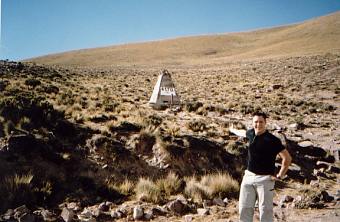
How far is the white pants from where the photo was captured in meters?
5.17

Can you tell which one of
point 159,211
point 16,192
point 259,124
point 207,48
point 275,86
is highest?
point 207,48

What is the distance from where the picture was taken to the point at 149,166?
9797mm

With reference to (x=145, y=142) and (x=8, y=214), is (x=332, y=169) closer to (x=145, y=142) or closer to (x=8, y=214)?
(x=145, y=142)

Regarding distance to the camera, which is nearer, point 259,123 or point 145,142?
point 259,123

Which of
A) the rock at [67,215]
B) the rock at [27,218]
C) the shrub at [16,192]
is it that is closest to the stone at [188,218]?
the rock at [67,215]

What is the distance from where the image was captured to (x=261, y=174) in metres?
5.27

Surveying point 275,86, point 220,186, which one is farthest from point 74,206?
point 275,86

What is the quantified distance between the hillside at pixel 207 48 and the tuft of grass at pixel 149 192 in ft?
228

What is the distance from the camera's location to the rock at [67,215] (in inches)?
247

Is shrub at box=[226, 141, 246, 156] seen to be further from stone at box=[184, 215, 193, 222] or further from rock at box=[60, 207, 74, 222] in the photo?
rock at box=[60, 207, 74, 222]

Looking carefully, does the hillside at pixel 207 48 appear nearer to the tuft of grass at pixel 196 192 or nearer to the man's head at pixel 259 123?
the tuft of grass at pixel 196 192

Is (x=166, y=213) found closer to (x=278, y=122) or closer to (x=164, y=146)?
(x=164, y=146)

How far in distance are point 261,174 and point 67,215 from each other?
140 inches

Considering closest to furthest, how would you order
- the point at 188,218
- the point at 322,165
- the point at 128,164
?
the point at 188,218, the point at 128,164, the point at 322,165
